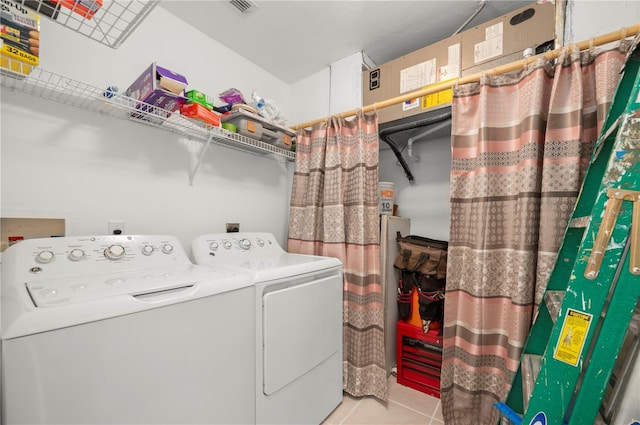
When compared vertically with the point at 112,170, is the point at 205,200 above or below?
below

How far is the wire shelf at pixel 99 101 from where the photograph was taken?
3.66ft

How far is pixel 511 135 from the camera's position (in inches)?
51.9

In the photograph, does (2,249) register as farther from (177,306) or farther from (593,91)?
(593,91)

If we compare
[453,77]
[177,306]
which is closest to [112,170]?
[177,306]

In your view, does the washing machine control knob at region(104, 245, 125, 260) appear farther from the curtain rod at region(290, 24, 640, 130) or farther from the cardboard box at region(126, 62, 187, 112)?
the curtain rod at region(290, 24, 640, 130)

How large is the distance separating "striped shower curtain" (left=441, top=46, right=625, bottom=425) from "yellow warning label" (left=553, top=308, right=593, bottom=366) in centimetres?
63

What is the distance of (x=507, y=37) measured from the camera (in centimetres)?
144

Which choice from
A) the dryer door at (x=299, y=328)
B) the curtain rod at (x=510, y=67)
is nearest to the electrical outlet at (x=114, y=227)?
the dryer door at (x=299, y=328)

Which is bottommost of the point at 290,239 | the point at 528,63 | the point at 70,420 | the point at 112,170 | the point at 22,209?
the point at 70,420

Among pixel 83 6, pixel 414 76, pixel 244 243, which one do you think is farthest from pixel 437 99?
pixel 83 6

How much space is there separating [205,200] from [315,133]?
97cm

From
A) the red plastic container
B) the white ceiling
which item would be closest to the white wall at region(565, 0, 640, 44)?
the white ceiling

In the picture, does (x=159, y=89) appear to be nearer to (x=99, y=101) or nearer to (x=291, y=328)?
(x=99, y=101)

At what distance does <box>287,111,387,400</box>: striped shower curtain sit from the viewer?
5.70ft
